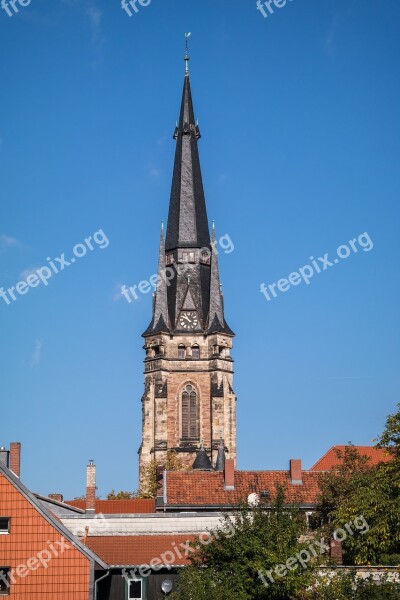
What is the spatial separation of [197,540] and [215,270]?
6816 centimetres

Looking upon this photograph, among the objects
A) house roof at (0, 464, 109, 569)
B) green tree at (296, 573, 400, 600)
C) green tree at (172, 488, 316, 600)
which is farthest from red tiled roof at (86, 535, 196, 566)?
green tree at (296, 573, 400, 600)

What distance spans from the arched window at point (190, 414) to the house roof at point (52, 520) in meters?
59.2

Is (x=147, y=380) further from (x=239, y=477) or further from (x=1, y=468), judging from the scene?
(x=1, y=468)

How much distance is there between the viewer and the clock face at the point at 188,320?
4173 inches

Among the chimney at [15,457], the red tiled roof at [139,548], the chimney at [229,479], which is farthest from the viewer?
the chimney at [229,479]

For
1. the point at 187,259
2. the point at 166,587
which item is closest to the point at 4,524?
the point at 166,587

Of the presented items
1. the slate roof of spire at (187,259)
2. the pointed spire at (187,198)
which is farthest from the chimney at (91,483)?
the pointed spire at (187,198)

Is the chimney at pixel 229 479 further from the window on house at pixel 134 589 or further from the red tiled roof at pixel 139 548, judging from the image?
the window on house at pixel 134 589

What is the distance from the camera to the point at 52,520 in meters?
41.2

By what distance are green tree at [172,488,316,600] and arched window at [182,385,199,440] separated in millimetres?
60993

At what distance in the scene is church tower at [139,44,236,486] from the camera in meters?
101

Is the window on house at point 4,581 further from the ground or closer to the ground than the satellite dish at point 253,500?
closer to the ground

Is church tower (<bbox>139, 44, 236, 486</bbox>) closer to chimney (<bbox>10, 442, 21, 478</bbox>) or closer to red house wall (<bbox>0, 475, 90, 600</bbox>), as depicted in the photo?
chimney (<bbox>10, 442, 21, 478</bbox>)

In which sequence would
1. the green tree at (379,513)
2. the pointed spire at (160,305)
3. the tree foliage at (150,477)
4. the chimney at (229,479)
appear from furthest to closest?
the pointed spire at (160,305) < the tree foliage at (150,477) < the chimney at (229,479) < the green tree at (379,513)
